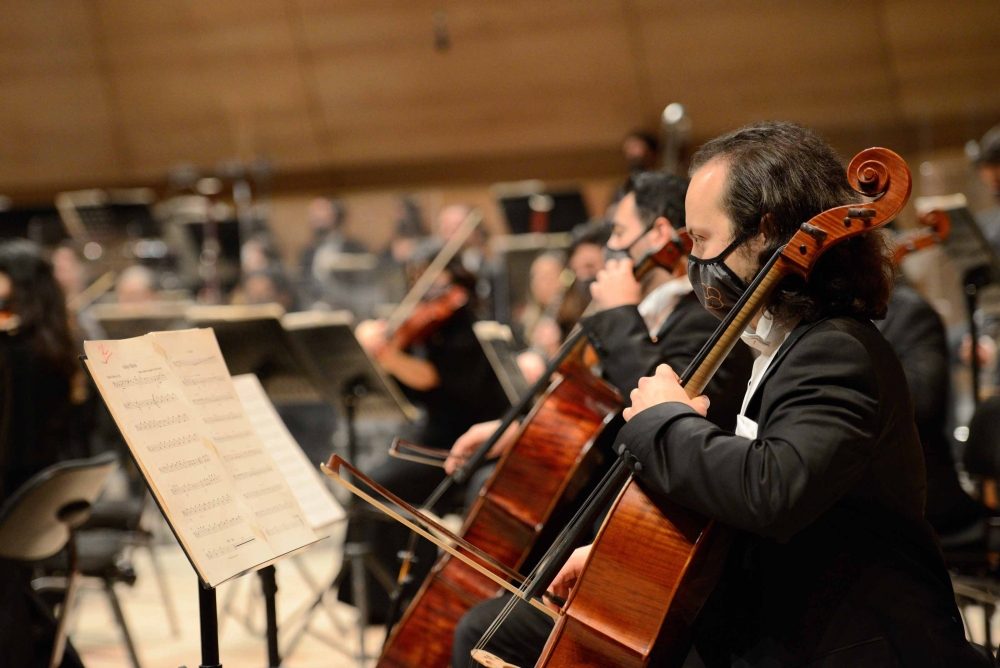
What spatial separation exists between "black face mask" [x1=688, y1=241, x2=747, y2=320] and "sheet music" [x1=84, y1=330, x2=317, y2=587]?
2.86 ft

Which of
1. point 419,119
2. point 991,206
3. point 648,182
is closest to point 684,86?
point 419,119

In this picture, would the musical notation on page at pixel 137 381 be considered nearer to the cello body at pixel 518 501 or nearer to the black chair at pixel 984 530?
the cello body at pixel 518 501

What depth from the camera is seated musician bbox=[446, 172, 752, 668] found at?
198 centimetres

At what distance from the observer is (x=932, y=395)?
2484 mm

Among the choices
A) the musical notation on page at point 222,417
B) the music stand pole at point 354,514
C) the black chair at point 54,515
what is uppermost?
the musical notation on page at point 222,417

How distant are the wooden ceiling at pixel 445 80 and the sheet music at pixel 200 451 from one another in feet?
20.4

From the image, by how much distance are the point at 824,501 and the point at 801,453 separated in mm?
83

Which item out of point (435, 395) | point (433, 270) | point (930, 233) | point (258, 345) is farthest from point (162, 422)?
point (433, 270)

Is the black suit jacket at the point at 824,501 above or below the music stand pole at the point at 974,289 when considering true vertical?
above

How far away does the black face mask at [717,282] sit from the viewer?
147 cm

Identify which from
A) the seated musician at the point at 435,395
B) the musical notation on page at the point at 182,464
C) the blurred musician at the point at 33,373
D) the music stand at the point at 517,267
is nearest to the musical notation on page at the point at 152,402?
the musical notation on page at the point at 182,464

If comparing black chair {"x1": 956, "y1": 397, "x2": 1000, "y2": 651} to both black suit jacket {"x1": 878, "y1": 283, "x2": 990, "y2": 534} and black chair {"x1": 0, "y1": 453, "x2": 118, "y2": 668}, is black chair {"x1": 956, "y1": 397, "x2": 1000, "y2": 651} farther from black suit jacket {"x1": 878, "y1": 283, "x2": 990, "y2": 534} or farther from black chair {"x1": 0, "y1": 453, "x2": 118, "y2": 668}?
black chair {"x1": 0, "y1": 453, "x2": 118, "y2": 668}

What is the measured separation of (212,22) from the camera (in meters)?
8.37

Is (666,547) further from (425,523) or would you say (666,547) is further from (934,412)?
(934,412)
